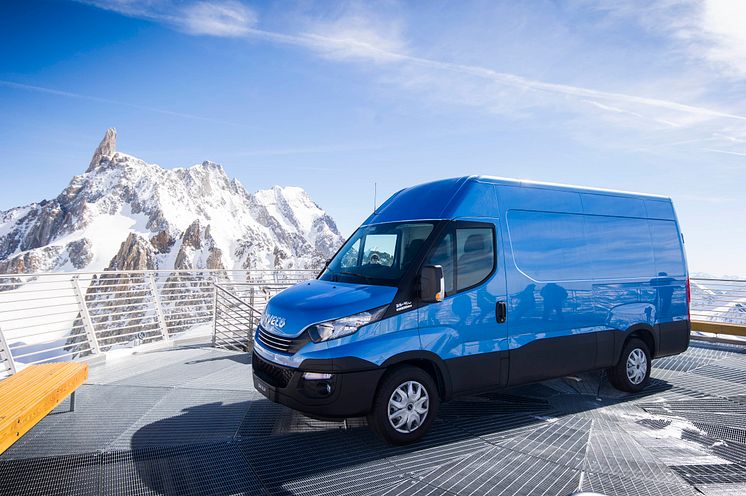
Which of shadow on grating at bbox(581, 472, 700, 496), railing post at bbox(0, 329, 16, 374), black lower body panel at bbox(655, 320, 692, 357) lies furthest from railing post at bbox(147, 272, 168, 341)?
black lower body panel at bbox(655, 320, 692, 357)

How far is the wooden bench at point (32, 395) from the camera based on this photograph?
3.05 meters

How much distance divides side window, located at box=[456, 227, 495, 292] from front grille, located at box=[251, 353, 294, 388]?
5.60ft

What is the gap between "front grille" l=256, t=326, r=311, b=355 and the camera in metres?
3.83

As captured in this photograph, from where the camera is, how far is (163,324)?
894 cm

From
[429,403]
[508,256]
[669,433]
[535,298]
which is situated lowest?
[669,433]

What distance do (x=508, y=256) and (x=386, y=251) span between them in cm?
124

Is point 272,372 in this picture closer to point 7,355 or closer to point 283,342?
point 283,342

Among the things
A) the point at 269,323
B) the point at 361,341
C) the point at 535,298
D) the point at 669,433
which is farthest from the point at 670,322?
the point at 269,323

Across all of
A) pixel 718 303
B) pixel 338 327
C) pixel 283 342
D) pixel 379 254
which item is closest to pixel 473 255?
pixel 379 254

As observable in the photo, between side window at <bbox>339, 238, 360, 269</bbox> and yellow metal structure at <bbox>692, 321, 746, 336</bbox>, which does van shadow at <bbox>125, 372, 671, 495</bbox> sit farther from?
yellow metal structure at <bbox>692, 321, 746, 336</bbox>

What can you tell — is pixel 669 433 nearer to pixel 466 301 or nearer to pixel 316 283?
pixel 466 301

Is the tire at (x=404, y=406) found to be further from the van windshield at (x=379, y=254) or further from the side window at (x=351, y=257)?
the side window at (x=351, y=257)

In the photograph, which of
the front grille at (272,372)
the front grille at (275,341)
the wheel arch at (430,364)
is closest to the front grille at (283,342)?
the front grille at (275,341)

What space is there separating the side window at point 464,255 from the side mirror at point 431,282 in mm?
231
